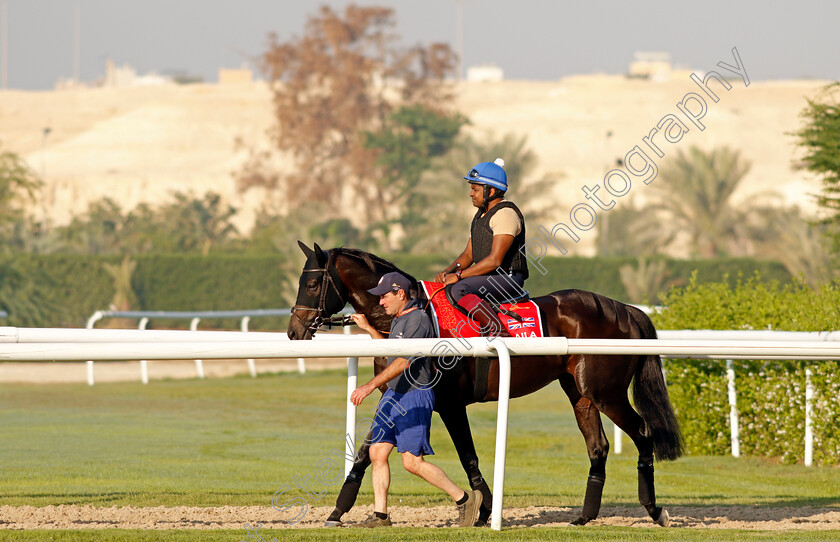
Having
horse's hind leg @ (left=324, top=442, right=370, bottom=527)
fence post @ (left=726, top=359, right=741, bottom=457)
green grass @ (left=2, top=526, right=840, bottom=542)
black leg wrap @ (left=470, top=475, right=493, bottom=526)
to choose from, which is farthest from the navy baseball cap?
fence post @ (left=726, top=359, right=741, bottom=457)

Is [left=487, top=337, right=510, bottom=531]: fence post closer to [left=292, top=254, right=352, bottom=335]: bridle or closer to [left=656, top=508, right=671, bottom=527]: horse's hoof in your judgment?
[left=292, top=254, right=352, bottom=335]: bridle

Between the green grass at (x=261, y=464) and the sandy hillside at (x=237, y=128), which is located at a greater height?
the sandy hillside at (x=237, y=128)

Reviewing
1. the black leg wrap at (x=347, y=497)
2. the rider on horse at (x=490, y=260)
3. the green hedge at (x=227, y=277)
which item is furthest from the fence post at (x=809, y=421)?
the green hedge at (x=227, y=277)

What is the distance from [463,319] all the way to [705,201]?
3865 centimetres

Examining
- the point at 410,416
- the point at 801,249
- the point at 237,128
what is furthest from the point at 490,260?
the point at 237,128

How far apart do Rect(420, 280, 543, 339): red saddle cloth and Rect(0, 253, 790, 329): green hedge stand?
99.6 feet

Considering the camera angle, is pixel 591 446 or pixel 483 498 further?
pixel 591 446

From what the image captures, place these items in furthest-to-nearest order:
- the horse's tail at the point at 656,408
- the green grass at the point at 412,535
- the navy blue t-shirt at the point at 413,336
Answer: the horse's tail at the point at 656,408 → the navy blue t-shirt at the point at 413,336 → the green grass at the point at 412,535

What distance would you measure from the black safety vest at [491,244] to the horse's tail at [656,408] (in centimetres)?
95

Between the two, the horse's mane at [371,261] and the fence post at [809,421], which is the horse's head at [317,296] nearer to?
the horse's mane at [371,261]

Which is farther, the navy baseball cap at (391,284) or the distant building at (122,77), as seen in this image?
the distant building at (122,77)

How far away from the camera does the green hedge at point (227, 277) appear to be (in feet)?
127

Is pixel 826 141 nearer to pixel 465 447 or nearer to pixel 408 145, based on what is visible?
pixel 465 447

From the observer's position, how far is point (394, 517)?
6965mm
